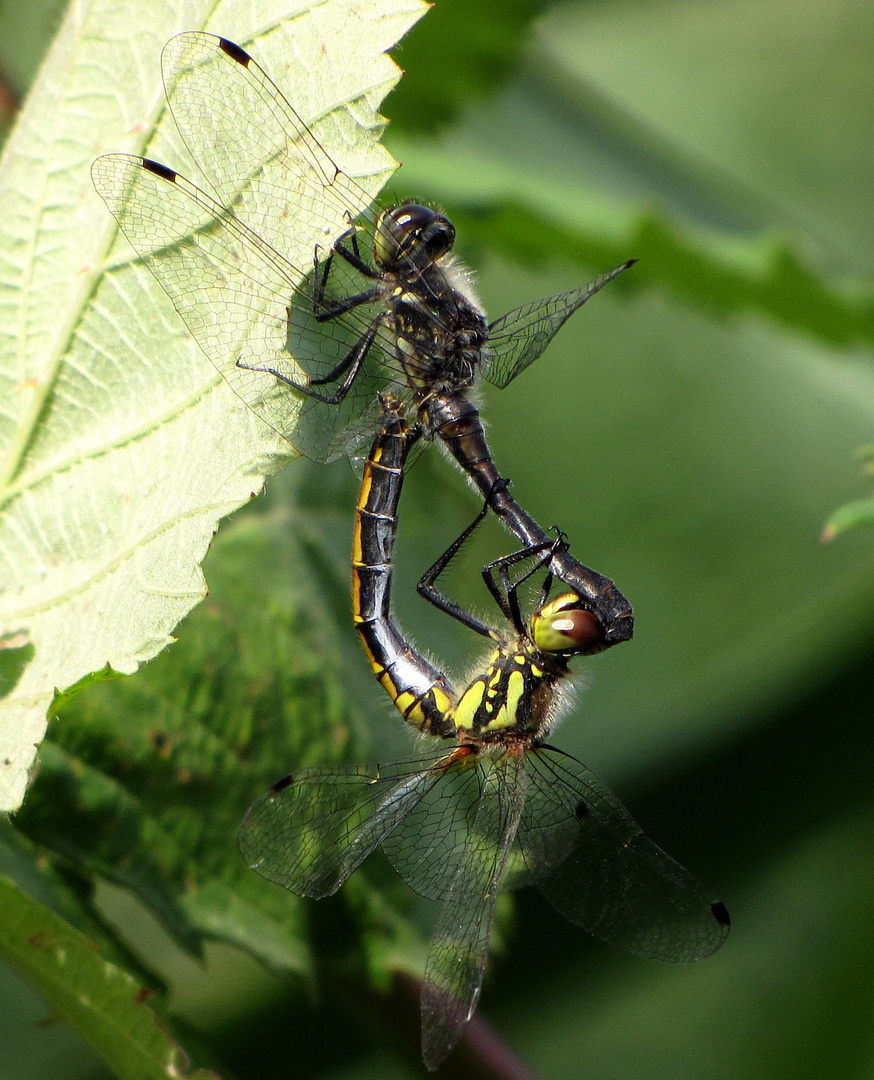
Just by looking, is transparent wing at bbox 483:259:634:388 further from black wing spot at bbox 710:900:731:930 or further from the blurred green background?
black wing spot at bbox 710:900:731:930

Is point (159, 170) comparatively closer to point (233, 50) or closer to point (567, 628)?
point (233, 50)

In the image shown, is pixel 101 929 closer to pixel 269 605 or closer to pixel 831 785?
pixel 269 605

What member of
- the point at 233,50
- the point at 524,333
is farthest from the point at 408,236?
the point at 233,50

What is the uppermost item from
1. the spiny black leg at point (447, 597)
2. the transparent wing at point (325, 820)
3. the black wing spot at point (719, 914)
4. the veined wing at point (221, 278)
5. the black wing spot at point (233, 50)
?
the black wing spot at point (233, 50)

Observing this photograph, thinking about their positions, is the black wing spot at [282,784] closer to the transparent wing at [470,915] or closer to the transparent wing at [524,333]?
the transparent wing at [470,915]

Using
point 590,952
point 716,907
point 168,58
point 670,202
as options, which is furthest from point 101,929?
point 670,202

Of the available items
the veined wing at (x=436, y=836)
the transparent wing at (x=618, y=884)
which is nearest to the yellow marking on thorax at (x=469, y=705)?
the veined wing at (x=436, y=836)
